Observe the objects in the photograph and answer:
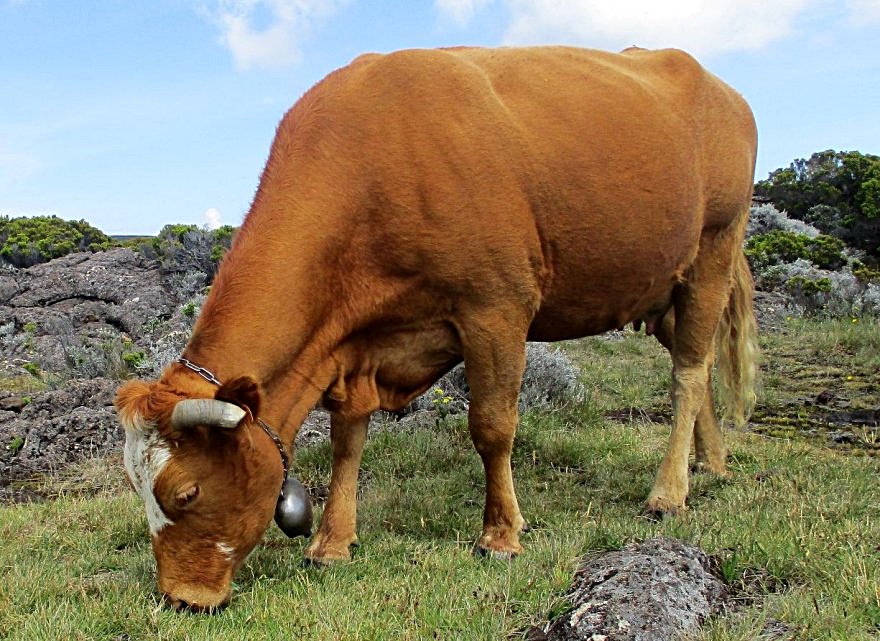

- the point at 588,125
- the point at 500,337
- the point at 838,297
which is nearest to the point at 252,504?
the point at 500,337

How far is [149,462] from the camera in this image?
3.76 metres

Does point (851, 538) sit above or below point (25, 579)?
above

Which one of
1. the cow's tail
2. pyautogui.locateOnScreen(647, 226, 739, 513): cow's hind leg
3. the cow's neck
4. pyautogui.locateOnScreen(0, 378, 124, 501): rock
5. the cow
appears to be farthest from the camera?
pyautogui.locateOnScreen(0, 378, 124, 501): rock

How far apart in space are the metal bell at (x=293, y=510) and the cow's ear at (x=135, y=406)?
0.75 m

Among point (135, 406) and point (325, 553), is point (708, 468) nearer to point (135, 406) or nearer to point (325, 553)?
point (325, 553)

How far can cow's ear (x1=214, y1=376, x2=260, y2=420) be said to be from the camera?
3.70m

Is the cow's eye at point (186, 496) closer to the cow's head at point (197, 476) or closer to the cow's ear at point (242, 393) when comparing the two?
the cow's head at point (197, 476)

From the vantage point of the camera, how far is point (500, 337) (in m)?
4.63

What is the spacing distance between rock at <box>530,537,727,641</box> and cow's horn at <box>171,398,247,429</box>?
4.69ft

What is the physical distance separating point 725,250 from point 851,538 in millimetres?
2537

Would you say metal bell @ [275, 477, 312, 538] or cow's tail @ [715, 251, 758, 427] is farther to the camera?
cow's tail @ [715, 251, 758, 427]

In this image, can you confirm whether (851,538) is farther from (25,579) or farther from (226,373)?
(25,579)

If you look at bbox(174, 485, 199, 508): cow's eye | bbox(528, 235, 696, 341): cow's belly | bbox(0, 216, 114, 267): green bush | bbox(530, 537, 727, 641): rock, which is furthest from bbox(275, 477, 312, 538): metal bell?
bbox(0, 216, 114, 267): green bush

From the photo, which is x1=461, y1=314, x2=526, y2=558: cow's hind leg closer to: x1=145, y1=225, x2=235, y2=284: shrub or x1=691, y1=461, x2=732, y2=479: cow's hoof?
x1=691, y1=461, x2=732, y2=479: cow's hoof
